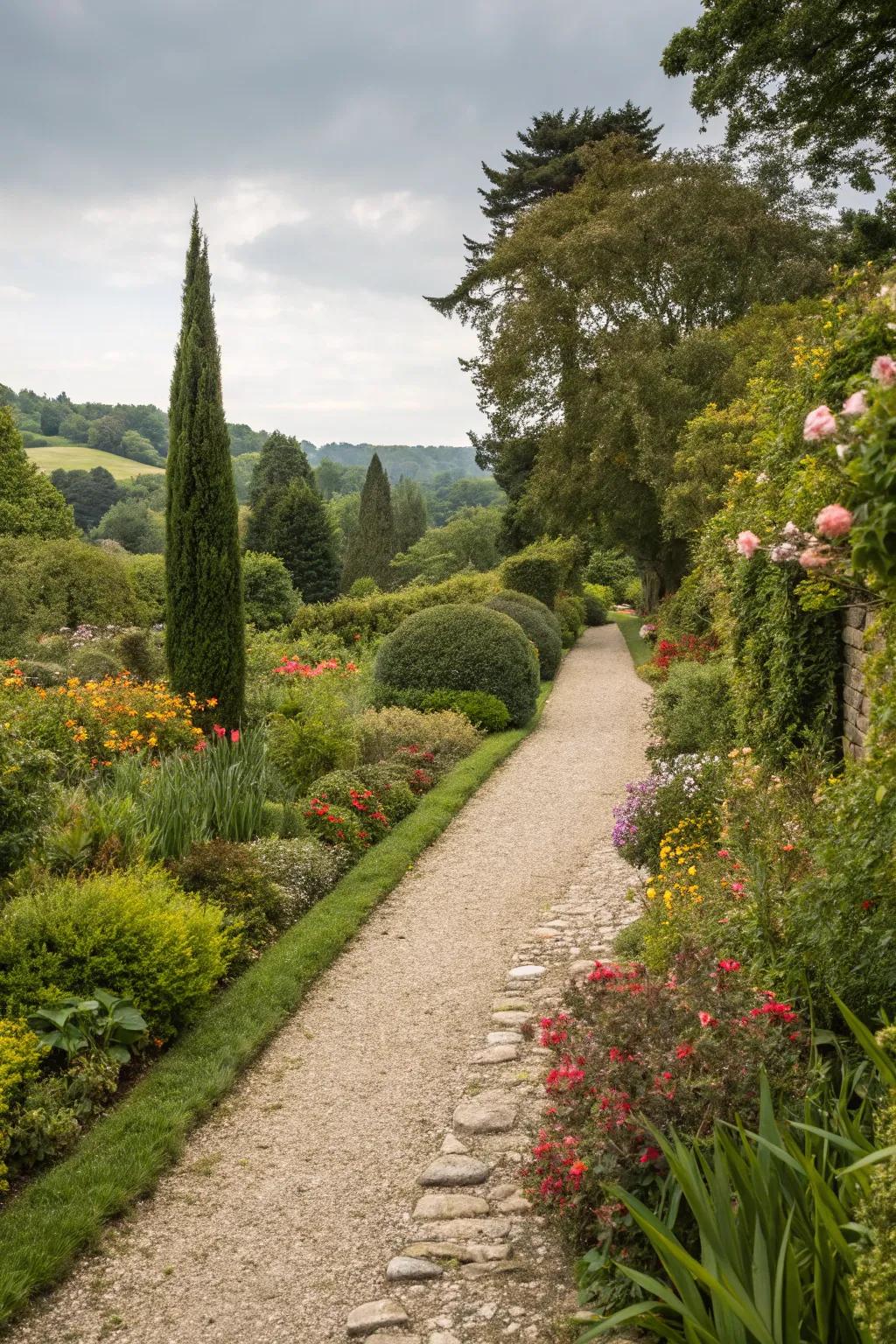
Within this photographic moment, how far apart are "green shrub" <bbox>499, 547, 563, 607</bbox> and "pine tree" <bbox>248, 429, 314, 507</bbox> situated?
1993 cm

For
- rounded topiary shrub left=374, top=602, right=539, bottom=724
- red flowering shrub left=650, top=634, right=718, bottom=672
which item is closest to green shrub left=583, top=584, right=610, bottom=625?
red flowering shrub left=650, top=634, right=718, bottom=672

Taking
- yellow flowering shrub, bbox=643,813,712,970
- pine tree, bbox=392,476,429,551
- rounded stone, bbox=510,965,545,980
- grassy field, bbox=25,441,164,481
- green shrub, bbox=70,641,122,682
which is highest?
grassy field, bbox=25,441,164,481

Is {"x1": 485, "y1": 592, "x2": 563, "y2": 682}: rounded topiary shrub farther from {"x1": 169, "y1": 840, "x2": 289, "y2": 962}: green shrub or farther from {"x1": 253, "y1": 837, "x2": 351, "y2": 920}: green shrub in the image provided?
{"x1": 169, "y1": 840, "x2": 289, "y2": 962}: green shrub

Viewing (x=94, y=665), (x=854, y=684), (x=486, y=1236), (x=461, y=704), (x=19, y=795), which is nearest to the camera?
(x=486, y=1236)

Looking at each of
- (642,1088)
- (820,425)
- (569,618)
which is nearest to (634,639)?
(569,618)

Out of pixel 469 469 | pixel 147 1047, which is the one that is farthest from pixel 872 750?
pixel 469 469

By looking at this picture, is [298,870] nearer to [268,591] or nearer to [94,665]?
[94,665]

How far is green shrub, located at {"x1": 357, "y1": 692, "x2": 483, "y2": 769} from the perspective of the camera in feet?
36.8

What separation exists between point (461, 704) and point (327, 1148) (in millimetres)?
9537

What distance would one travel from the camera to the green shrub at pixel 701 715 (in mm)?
8555

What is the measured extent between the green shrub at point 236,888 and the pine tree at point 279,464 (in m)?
36.1

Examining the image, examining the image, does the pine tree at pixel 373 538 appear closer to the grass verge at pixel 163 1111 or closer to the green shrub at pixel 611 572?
the green shrub at pixel 611 572

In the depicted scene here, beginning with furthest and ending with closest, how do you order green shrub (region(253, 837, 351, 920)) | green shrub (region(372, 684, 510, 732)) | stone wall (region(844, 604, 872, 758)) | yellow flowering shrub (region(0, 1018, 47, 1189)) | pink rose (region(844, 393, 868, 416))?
green shrub (region(372, 684, 510, 732)) < green shrub (region(253, 837, 351, 920)) < stone wall (region(844, 604, 872, 758)) < yellow flowering shrub (region(0, 1018, 47, 1189)) < pink rose (region(844, 393, 868, 416))

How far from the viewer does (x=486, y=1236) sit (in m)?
3.33
